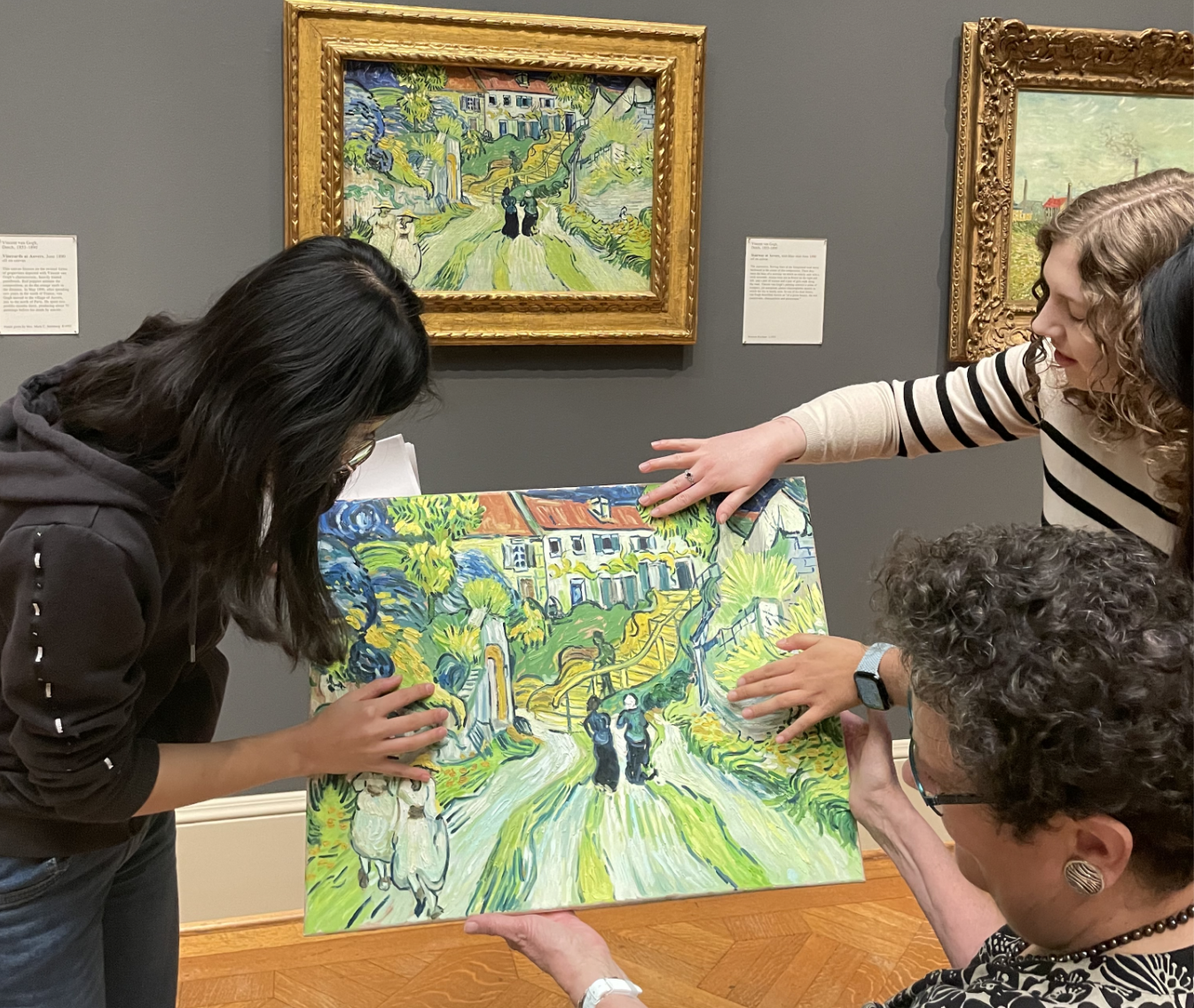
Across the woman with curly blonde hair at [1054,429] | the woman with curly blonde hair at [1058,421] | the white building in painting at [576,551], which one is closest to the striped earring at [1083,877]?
the woman with curly blonde hair at [1054,429]

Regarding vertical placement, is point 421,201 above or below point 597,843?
above

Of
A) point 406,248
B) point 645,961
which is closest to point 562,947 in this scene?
Answer: point 645,961

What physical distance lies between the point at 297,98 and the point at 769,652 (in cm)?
151

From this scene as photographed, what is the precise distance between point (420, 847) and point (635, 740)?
0.33 metres

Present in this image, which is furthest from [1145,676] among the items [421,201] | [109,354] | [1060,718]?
[421,201]

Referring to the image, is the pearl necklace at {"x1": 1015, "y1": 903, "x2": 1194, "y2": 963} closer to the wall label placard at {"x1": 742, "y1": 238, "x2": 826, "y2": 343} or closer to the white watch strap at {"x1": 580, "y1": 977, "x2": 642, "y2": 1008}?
the white watch strap at {"x1": 580, "y1": 977, "x2": 642, "y2": 1008}

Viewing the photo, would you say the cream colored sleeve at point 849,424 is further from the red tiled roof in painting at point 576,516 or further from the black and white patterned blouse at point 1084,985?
the black and white patterned blouse at point 1084,985

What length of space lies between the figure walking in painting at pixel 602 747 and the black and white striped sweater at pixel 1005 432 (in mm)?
591

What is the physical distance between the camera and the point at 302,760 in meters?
1.31

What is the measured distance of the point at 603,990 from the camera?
1126mm

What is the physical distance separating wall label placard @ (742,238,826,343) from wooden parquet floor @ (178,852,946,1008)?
1.41 meters

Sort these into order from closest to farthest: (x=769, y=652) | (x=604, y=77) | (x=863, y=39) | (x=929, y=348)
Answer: (x=769, y=652) → (x=604, y=77) → (x=863, y=39) → (x=929, y=348)

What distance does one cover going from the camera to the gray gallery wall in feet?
7.11

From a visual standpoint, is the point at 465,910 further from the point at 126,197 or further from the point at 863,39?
the point at 863,39
